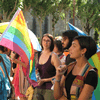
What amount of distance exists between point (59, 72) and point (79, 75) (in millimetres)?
275

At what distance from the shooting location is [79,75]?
2.07m

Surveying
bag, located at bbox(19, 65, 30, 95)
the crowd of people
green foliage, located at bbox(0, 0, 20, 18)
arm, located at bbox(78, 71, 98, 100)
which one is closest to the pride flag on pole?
the crowd of people

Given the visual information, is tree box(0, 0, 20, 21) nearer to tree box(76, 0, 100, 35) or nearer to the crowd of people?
the crowd of people

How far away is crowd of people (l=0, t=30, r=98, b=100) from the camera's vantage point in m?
2.03

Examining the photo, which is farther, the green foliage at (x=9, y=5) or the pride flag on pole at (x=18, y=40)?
the green foliage at (x=9, y=5)

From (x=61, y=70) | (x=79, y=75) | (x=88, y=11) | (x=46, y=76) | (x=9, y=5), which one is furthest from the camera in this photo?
(x=88, y=11)

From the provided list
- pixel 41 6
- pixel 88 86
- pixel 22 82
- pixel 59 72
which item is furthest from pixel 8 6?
pixel 88 86

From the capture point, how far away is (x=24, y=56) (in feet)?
10.7

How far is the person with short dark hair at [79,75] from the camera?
6.44 feet

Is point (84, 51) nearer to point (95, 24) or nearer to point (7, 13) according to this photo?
point (7, 13)

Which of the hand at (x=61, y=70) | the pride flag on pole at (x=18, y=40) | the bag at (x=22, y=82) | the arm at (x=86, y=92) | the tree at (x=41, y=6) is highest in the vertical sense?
the tree at (x=41, y=6)

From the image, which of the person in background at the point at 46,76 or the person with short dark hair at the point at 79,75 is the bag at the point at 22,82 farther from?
the person with short dark hair at the point at 79,75

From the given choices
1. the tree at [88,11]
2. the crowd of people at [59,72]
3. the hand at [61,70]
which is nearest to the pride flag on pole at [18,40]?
the crowd of people at [59,72]

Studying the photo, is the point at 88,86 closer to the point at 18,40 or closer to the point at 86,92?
the point at 86,92
